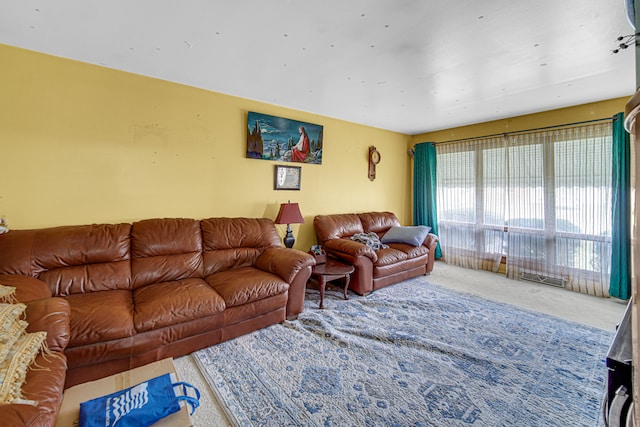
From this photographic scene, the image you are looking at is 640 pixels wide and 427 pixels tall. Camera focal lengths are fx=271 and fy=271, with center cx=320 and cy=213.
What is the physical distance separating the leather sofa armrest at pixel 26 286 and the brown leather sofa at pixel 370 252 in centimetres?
272

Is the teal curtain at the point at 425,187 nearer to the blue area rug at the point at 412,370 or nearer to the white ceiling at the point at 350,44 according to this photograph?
the white ceiling at the point at 350,44

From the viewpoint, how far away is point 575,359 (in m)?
2.10

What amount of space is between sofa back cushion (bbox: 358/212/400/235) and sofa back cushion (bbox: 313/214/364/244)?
0.14m

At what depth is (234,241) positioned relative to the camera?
118 inches

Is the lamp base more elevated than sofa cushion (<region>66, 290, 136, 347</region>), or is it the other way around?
the lamp base

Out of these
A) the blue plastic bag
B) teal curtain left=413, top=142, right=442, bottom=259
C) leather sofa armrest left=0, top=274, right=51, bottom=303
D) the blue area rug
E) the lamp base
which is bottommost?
the blue area rug

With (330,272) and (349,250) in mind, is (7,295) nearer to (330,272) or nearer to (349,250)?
(330,272)

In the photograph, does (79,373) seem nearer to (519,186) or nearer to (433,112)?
(433,112)

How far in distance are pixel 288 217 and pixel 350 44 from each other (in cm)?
201

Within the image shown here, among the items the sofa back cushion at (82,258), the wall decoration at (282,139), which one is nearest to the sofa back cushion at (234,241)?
the sofa back cushion at (82,258)

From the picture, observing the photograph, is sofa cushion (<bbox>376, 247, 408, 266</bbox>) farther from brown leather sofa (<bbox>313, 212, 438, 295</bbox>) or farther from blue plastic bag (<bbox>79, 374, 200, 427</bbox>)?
blue plastic bag (<bbox>79, 374, 200, 427</bbox>)

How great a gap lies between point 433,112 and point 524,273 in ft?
8.91

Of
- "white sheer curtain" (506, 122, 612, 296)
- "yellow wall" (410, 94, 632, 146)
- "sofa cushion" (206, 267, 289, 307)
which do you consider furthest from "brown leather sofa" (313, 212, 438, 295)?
"yellow wall" (410, 94, 632, 146)

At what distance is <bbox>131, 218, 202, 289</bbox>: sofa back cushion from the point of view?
246cm
